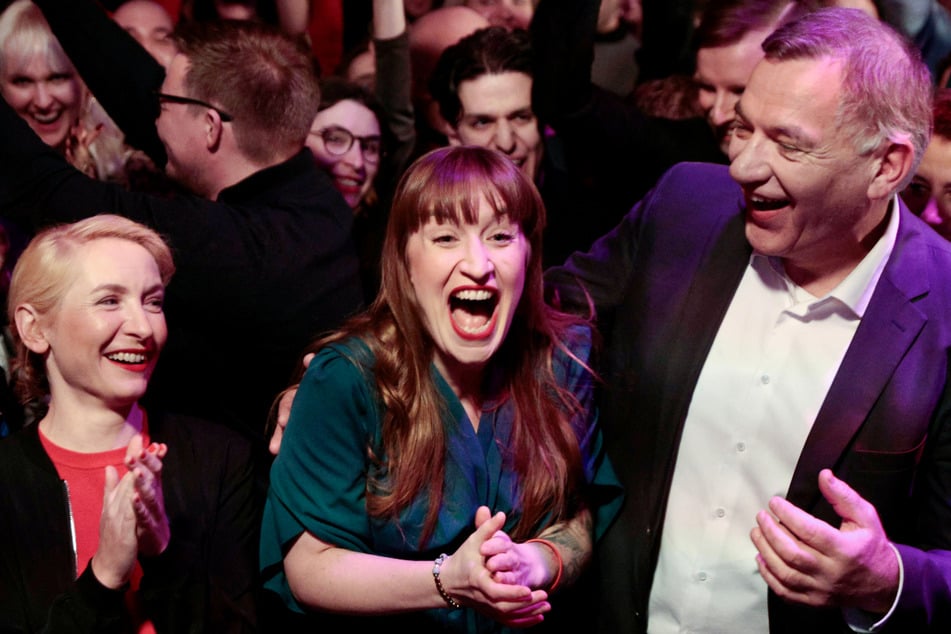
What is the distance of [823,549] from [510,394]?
67 centimetres

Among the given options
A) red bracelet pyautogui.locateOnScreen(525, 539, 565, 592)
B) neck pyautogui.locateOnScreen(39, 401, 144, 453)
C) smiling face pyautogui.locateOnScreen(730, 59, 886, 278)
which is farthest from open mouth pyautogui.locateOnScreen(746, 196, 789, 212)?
neck pyautogui.locateOnScreen(39, 401, 144, 453)

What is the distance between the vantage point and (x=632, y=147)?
10.7ft

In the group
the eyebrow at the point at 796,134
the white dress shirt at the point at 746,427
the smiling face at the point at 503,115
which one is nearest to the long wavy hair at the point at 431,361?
the white dress shirt at the point at 746,427

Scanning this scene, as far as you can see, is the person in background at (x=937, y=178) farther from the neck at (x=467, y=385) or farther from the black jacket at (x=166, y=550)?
the black jacket at (x=166, y=550)

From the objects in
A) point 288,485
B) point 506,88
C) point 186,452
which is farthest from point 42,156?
point 506,88

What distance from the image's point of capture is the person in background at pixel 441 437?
207 cm

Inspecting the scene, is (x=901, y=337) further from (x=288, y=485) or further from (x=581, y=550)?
(x=288, y=485)

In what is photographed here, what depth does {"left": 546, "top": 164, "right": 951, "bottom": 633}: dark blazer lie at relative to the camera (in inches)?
84.1

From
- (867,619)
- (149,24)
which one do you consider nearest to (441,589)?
(867,619)

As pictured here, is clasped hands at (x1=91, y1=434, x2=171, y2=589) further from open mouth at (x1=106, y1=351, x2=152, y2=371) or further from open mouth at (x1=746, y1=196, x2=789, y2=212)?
open mouth at (x1=746, y1=196, x2=789, y2=212)

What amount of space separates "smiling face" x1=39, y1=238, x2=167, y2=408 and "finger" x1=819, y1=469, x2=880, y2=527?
4.30 feet

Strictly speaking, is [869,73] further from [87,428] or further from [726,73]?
[87,428]

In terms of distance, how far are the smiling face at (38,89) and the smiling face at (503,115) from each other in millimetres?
1166

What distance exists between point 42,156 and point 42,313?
0.43 meters
